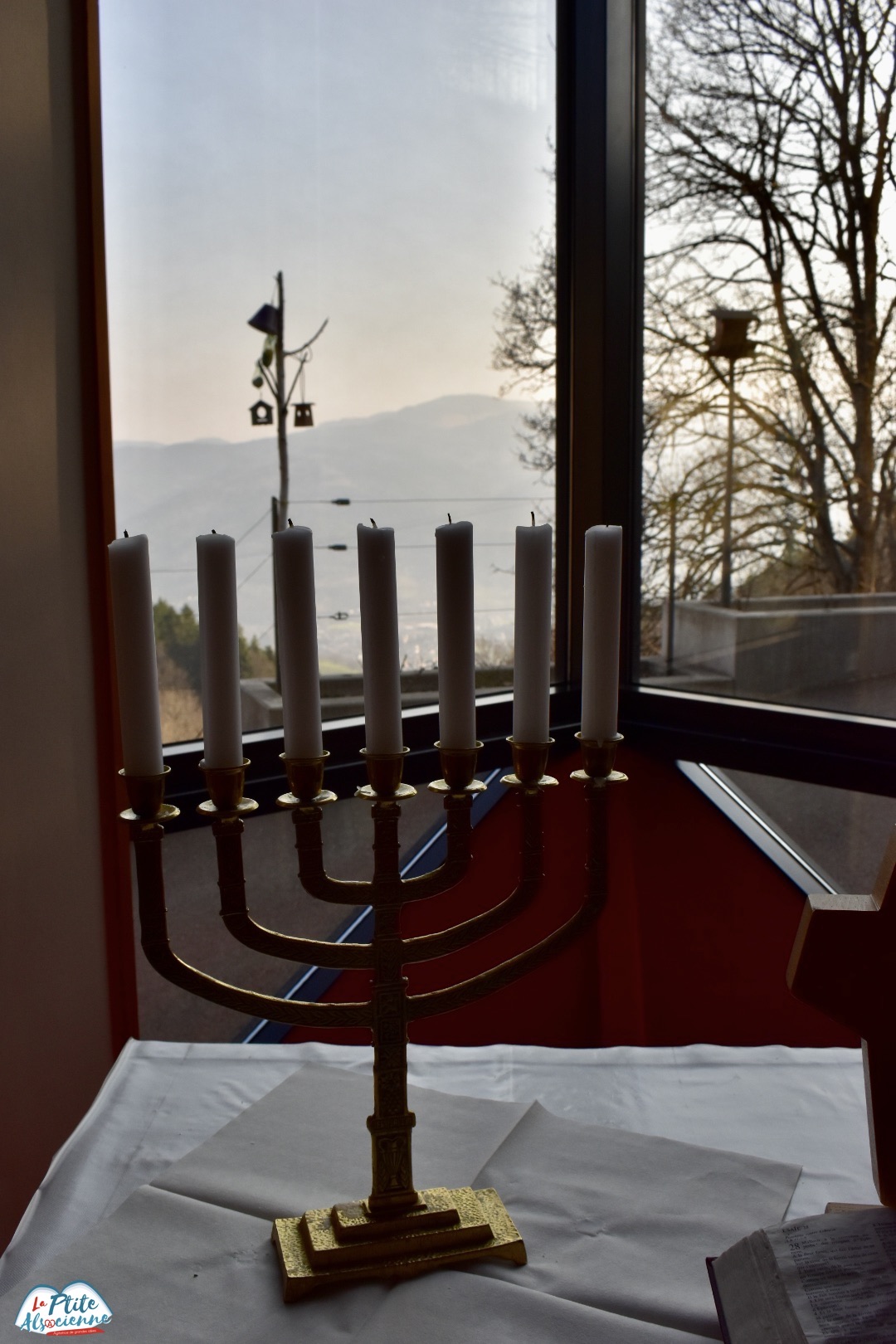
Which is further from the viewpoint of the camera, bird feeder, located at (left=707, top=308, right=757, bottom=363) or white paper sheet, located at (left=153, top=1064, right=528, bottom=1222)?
bird feeder, located at (left=707, top=308, right=757, bottom=363)

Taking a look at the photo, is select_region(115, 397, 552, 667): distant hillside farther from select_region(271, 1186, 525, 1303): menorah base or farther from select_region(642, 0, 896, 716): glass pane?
select_region(271, 1186, 525, 1303): menorah base

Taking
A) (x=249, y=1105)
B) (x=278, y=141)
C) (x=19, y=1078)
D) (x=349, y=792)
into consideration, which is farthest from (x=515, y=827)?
(x=278, y=141)

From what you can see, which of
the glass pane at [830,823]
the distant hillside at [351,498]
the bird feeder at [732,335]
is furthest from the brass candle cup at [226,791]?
the bird feeder at [732,335]

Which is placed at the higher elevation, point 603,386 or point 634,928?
point 603,386

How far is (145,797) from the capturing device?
0.73 meters

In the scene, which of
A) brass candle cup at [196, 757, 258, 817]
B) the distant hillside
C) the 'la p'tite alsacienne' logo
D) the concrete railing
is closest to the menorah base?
the 'la p'tite alsacienne' logo

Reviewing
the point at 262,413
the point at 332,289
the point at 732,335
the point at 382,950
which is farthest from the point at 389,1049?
the point at 732,335

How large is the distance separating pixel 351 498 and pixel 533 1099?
1163mm

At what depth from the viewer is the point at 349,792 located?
5.95 feet

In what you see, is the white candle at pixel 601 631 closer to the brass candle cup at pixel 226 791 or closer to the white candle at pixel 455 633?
the white candle at pixel 455 633

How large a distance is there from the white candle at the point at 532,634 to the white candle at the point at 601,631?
32 millimetres

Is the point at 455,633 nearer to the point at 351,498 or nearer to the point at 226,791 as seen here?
the point at 226,791

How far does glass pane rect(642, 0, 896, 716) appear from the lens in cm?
177

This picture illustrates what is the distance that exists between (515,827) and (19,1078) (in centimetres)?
99
